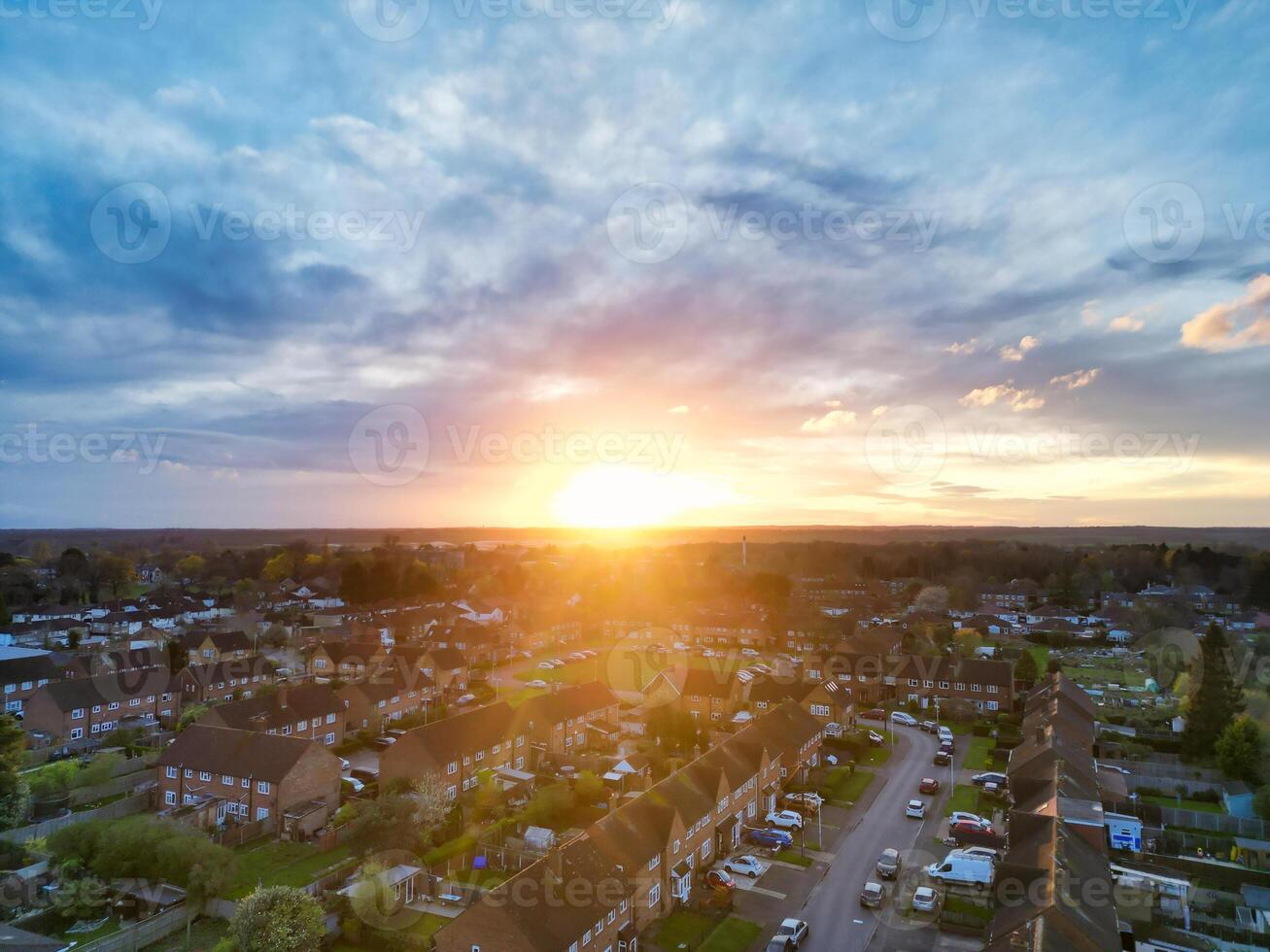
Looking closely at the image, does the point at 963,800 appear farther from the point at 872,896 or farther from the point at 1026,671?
the point at 1026,671

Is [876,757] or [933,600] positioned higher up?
[933,600]

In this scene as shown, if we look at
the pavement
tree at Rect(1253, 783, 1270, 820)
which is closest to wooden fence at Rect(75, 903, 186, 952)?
the pavement

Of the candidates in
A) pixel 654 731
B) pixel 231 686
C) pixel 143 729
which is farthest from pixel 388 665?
pixel 654 731

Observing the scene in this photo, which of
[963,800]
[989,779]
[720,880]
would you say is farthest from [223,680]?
[989,779]

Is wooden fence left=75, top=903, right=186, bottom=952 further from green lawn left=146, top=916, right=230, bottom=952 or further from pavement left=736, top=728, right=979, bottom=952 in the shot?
pavement left=736, top=728, right=979, bottom=952

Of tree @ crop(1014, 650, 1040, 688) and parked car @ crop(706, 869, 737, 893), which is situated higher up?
tree @ crop(1014, 650, 1040, 688)
